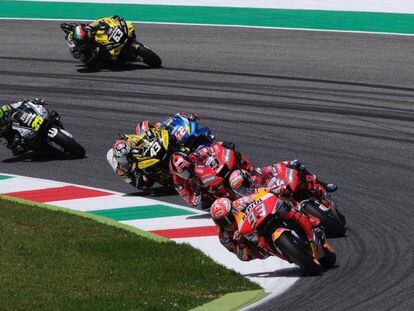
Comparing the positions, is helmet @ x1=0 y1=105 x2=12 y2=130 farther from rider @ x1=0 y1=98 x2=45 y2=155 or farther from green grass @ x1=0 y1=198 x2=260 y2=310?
green grass @ x1=0 y1=198 x2=260 y2=310

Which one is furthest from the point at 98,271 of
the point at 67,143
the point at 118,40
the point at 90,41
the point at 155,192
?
the point at 90,41

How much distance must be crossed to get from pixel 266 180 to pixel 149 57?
11062mm

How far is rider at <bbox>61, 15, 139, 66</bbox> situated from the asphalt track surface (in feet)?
1.36

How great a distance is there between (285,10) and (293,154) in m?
12.7

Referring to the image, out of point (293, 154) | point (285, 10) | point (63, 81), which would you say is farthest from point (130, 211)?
point (285, 10)

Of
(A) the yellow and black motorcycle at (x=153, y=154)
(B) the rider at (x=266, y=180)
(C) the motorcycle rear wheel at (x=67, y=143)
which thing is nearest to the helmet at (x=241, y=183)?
(B) the rider at (x=266, y=180)

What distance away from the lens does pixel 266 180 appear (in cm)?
1368

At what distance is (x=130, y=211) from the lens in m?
15.0

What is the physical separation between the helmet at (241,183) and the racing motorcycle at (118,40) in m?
10.7

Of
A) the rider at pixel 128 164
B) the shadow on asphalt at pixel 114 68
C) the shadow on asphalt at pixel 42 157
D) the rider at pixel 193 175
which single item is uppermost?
the rider at pixel 193 175

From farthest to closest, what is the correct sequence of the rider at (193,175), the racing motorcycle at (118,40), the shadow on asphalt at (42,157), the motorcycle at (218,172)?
1. the racing motorcycle at (118,40)
2. the shadow on asphalt at (42,157)
3. the rider at (193,175)
4. the motorcycle at (218,172)

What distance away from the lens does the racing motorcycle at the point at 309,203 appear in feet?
43.7

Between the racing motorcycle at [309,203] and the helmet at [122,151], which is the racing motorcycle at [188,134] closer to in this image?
the helmet at [122,151]

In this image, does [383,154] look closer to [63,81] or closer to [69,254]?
[69,254]
